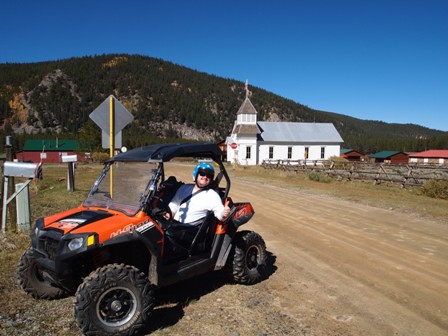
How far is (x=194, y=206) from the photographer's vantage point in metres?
4.87

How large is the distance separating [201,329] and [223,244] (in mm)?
1300

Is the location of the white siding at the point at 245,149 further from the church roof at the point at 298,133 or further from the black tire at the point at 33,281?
the black tire at the point at 33,281

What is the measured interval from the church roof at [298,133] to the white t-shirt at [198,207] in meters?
54.4

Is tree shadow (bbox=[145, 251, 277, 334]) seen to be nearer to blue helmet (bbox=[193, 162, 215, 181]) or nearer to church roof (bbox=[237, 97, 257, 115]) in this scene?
blue helmet (bbox=[193, 162, 215, 181])

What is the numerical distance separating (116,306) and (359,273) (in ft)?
13.0

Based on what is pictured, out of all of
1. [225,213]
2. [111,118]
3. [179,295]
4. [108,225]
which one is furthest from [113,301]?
[111,118]

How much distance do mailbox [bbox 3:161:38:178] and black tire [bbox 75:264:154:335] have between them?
15.5 ft

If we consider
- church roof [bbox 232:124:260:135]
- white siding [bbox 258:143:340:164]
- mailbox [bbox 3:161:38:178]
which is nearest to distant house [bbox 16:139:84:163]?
church roof [bbox 232:124:260:135]

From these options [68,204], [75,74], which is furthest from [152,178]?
[75,74]

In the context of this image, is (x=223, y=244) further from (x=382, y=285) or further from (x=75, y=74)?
(x=75, y=74)

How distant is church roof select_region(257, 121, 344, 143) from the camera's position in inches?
2355

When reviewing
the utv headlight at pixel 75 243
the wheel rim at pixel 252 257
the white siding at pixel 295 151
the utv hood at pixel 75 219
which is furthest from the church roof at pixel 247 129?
the utv headlight at pixel 75 243

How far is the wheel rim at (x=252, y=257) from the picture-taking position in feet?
18.3

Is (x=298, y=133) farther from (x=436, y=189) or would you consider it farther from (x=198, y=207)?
(x=198, y=207)
